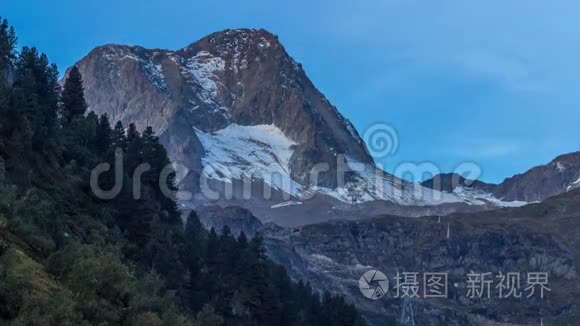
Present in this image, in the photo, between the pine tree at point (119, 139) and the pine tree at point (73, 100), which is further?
the pine tree at point (119, 139)

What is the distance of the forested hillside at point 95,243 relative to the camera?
26547mm

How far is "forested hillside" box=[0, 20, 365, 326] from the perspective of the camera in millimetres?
26547

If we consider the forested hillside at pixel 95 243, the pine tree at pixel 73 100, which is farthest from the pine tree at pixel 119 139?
the pine tree at pixel 73 100

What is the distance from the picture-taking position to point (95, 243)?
131 ft

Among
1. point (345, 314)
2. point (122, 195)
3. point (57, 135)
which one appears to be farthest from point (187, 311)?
point (345, 314)

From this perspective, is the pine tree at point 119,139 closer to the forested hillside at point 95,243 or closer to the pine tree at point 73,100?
the forested hillside at point 95,243

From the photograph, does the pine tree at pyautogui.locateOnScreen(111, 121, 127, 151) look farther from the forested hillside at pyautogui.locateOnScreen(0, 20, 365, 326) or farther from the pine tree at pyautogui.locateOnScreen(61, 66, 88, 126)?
the pine tree at pyautogui.locateOnScreen(61, 66, 88, 126)

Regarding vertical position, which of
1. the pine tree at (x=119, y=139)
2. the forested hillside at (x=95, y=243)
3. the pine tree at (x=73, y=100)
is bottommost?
the forested hillside at (x=95, y=243)

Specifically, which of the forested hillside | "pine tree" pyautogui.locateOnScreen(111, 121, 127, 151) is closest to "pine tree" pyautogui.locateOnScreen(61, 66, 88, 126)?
the forested hillside

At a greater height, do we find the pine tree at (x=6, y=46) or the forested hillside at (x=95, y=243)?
the pine tree at (x=6, y=46)

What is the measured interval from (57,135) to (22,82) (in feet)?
21.5

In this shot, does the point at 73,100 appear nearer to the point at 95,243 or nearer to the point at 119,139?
the point at 119,139

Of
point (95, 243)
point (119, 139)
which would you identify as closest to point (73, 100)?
point (119, 139)

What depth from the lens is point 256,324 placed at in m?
66.6
